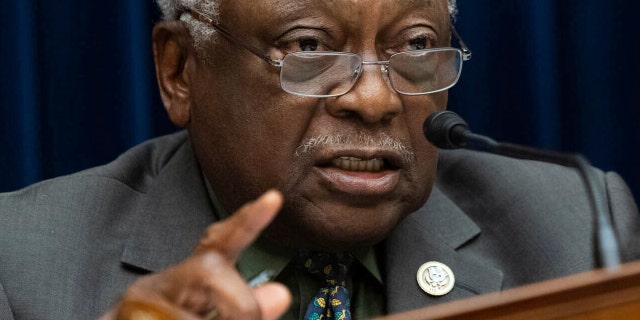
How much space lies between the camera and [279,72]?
5.91 ft

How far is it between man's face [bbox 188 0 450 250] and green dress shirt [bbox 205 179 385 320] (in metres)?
0.08

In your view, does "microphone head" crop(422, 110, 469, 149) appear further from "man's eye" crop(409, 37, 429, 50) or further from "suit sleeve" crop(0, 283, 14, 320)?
"suit sleeve" crop(0, 283, 14, 320)

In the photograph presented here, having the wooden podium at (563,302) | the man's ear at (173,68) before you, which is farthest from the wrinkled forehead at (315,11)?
the wooden podium at (563,302)

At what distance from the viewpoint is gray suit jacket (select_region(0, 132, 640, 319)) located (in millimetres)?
1823

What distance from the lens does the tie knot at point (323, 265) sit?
1.93 meters

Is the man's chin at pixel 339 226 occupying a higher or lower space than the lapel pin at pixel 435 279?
higher

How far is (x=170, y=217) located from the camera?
1982 mm

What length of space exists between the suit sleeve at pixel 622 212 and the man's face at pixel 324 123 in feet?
1.71

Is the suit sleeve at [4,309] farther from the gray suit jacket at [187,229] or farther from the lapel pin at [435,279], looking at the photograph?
the lapel pin at [435,279]

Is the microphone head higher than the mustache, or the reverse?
the microphone head

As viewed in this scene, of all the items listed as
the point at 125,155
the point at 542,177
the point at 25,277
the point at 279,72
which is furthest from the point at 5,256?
the point at 542,177

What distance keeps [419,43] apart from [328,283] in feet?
1.50

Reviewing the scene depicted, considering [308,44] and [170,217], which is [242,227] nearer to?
[308,44]

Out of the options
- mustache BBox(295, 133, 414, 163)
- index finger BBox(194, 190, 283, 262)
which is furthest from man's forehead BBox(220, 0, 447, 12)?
index finger BBox(194, 190, 283, 262)
